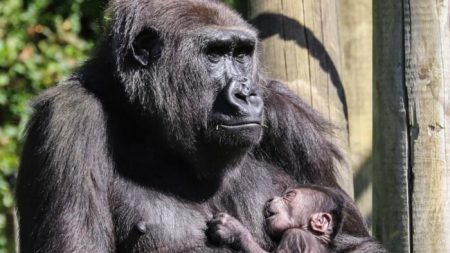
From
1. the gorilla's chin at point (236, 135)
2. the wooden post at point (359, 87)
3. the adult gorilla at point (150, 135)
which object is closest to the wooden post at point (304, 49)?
the adult gorilla at point (150, 135)

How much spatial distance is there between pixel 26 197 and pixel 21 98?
14.0 ft

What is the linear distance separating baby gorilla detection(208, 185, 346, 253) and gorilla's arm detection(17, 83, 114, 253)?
72cm

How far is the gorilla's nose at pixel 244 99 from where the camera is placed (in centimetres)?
580

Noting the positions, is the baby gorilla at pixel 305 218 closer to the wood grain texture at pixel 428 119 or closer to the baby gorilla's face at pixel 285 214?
the baby gorilla's face at pixel 285 214

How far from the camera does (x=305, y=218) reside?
633 centimetres

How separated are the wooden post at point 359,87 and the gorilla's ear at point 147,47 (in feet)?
9.58

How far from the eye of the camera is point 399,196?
21.0 ft

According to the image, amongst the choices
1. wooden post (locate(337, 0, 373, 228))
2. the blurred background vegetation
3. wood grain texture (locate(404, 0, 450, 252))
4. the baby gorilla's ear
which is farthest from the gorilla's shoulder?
the blurred background vegetation

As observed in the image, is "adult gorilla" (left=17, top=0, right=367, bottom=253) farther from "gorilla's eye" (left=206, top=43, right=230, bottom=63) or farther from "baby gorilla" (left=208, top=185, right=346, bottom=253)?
"baby gorilla" (left=208, top=185, right=346, bottom=253)

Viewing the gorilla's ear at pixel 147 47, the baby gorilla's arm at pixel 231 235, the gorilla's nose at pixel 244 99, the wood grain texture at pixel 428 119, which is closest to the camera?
the gorilla's nose at pixel 244 99

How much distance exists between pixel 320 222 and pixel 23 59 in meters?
4.78

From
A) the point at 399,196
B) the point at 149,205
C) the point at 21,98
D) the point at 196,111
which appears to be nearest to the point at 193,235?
the point at 149,205

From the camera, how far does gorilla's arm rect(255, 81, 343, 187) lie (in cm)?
650

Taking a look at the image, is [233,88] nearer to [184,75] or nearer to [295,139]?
Result: [184,75]
